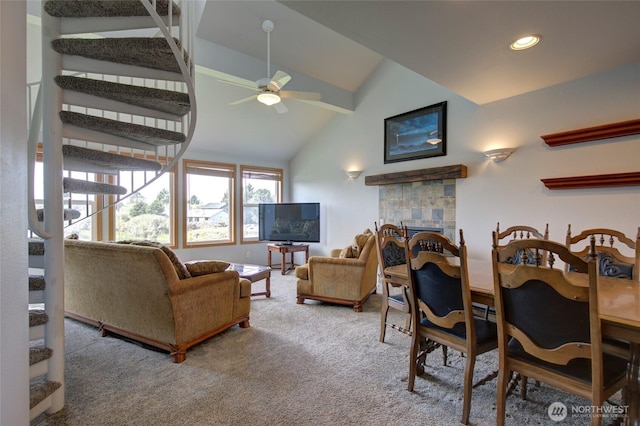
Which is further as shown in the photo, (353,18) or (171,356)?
(171,356)

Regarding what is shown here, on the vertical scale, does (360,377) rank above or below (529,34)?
below

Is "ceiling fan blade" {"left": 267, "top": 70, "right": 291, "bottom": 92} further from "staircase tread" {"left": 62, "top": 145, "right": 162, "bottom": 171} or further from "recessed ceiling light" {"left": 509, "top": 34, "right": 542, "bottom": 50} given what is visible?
"recessed ceiling light" {"left": 509, "top": 34, "right": 542, "bottom": 50}

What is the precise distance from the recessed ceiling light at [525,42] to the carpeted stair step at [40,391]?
12.5 feet

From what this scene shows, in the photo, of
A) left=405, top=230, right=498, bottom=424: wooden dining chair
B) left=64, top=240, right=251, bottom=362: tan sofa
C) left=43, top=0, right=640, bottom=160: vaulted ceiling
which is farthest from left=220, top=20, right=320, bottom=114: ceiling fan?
left=405, top=230, right=498, bottom=424: wooden dining chair

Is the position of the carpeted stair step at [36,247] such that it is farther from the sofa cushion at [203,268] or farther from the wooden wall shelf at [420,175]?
the wooden wall shelf at [420,175]

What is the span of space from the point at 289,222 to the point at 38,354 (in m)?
4.34

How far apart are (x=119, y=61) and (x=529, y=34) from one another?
2.85m

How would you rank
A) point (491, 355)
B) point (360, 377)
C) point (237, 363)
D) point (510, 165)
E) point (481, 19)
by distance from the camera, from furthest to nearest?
point (510, 165) → point (491, 355) → point (237, 363) → point (360, 377) → point (481, 19)

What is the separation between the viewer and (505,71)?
2697 mm

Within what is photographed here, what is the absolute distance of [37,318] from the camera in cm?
171

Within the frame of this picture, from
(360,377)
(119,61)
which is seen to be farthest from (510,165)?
(119,61)

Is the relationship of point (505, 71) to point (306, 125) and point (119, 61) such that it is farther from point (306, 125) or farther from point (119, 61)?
point (306, 125)

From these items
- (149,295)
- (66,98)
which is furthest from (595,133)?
(66,98)

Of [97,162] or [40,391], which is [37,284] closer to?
→ [40,391]
